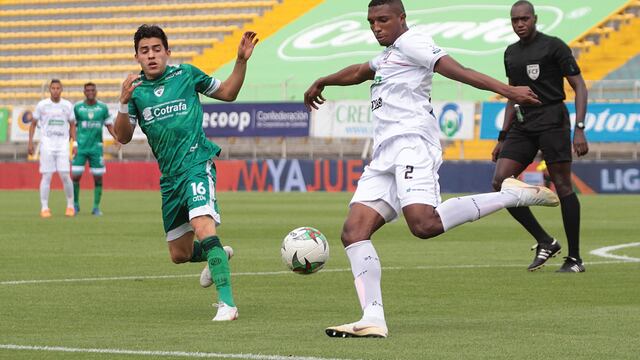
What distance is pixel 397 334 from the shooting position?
716 centimetres

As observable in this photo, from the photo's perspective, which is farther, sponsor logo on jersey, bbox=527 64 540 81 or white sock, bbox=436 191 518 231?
sponsor logo on jersey, bbox=527 64 540 81

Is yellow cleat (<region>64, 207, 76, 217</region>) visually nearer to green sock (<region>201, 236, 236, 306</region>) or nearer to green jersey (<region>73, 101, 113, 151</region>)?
green jersey (<region>73, 101, 113, 151</region>)

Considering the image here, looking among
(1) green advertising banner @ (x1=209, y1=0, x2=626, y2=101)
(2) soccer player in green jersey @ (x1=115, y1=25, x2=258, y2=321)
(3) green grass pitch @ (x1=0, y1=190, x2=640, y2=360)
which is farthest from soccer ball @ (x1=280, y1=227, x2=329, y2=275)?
(1) green advertising banner @ (x1=209, y1=0, x2=626, y2=101)

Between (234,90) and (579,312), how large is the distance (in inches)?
95.9

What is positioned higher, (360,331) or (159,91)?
(159,91)

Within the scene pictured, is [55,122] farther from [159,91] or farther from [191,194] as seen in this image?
[191,194]

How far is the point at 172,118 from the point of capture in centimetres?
845

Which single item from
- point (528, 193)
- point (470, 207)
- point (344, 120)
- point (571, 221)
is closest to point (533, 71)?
point (571, 221)

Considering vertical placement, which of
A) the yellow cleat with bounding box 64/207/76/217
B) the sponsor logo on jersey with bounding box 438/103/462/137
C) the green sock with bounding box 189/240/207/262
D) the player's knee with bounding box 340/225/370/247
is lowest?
the yellow cleat with bounding box 64/207/76/217

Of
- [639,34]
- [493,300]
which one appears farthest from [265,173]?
[493,300]

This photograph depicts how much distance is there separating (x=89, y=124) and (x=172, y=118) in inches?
567

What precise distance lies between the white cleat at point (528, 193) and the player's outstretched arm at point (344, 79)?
1049 millimetres

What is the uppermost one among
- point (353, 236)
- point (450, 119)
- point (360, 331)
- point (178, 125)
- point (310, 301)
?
point (178, 125)

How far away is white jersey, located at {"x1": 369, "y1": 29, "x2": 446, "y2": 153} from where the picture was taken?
24.7ft
